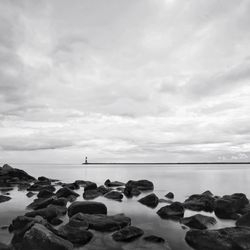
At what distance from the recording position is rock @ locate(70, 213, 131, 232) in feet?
38.9

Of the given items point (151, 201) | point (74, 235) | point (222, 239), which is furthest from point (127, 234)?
point (151, 201)

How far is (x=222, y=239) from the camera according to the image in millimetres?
9602

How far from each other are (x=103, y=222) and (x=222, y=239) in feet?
17.3

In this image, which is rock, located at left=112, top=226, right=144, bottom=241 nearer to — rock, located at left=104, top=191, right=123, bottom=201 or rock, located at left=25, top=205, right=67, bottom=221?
rock, located at left=25, top=205, right=67, bottom=221

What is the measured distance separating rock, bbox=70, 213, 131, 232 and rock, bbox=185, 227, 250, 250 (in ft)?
11.5

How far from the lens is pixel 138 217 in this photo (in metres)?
16.1

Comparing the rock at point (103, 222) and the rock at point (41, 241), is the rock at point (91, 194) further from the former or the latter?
the rock at point (41, 241)

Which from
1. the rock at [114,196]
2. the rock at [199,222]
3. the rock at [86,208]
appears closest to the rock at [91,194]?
the rock at [114,196]

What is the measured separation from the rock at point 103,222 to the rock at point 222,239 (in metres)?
3.50

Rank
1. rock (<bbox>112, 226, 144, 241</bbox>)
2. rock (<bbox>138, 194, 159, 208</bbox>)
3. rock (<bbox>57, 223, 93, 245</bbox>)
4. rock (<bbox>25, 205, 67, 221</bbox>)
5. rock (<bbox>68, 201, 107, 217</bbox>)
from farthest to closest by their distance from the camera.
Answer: rock (<bbox>138, 194, 159, 208</bbox>)
rock (<bbox>68, 201, 107, 217</bbox>)
rock (<bbox>25, 205, 67, 221</bbox>)
rock (<bbox>112, 226, 144, 241</bbox>)
rock (<bbox>57, 223, 93, 245</bbox>)

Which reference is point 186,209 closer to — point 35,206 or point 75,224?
point 75,224

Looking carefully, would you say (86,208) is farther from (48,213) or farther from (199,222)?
(199,222)

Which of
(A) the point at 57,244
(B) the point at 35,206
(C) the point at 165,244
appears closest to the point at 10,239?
(A) the point at 57,244

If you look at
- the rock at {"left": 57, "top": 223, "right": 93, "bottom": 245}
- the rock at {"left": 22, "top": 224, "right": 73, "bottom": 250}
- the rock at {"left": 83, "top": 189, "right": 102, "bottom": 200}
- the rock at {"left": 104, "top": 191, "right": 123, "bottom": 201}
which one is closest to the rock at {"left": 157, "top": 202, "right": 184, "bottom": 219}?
the rock at {"left": 57, "top": 223, "right": 93, "bottom": 245}
